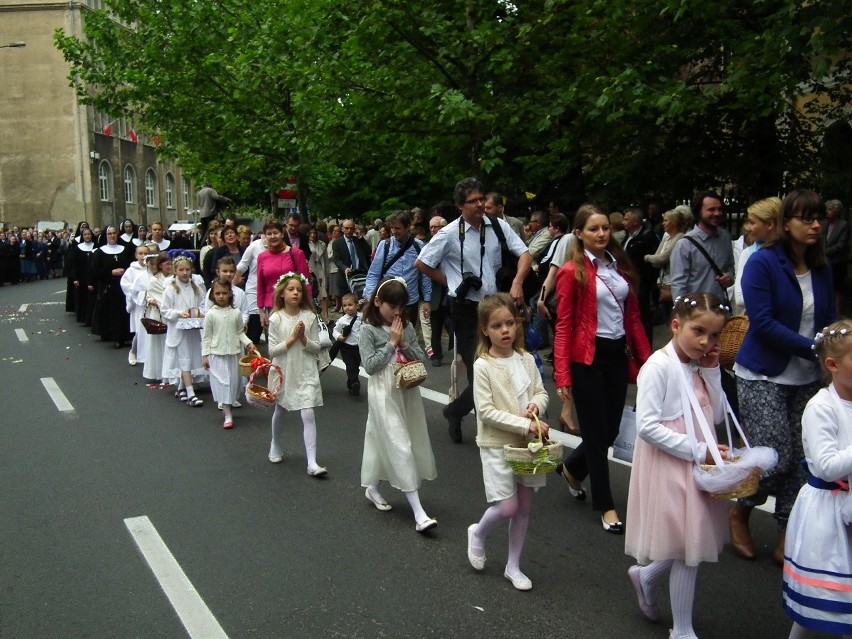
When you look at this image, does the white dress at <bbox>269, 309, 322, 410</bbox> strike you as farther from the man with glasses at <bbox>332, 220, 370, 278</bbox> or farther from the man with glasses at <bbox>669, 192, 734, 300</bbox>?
the man with glasses at <bbox>332, 220, 370, 278</bbox>

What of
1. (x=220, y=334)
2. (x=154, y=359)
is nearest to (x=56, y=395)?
(x=154, y=359)

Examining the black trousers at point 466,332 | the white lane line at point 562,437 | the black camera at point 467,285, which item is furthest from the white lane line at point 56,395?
the black camera at point 467,285

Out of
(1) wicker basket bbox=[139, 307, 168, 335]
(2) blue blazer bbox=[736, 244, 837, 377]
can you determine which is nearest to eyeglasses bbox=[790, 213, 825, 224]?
(2) blue blazer bbox=[736, 244, 837, 377]

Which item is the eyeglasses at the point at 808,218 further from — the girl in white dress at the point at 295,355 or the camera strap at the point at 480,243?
the girl in white dress at the point at 295,355

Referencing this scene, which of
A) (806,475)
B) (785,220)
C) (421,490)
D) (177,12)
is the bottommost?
(421,490)

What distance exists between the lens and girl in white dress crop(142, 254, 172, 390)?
38.5 feet

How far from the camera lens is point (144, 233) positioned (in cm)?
1745

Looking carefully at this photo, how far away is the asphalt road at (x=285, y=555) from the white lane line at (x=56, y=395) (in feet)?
4.24

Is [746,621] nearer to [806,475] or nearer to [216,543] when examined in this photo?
[806,475]

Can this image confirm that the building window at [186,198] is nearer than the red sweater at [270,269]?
No

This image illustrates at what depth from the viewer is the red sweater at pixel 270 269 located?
10.3 m

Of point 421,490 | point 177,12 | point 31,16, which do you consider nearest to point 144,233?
point 177,12

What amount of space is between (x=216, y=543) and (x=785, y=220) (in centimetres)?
359

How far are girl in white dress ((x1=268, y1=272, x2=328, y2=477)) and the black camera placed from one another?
116cm
